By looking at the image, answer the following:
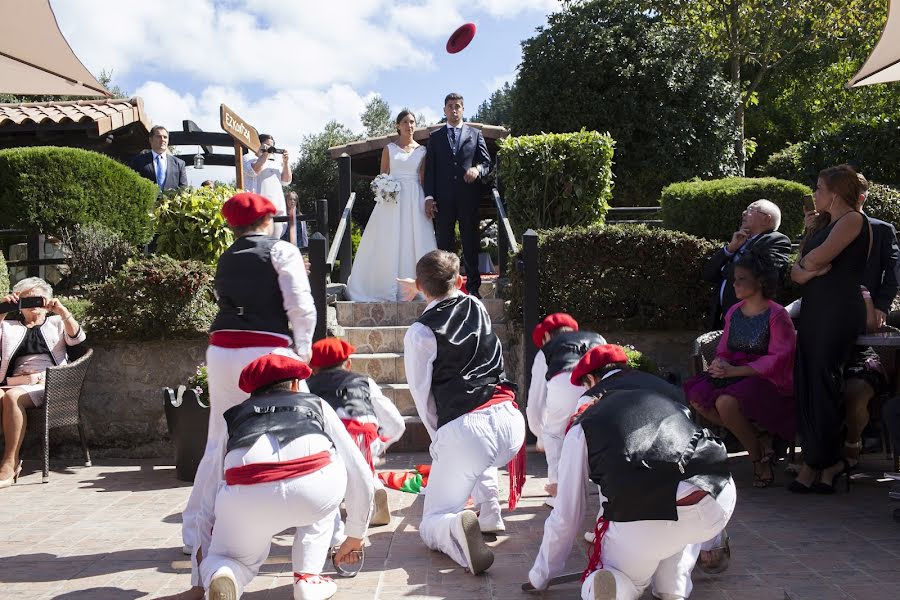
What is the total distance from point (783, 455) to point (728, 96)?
15121 millimetres

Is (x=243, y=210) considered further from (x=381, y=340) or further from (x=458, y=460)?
(x=381, y=340)

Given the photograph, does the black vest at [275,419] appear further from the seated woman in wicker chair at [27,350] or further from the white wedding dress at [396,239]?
the white wedding dress at [396,239]

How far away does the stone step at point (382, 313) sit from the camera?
929cm

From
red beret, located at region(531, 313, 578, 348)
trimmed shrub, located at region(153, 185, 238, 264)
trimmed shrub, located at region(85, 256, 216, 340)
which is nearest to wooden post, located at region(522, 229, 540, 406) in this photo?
red beret, located at region(531, 313, 578, 348)

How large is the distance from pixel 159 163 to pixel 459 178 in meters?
4.04

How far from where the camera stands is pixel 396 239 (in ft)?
34.1

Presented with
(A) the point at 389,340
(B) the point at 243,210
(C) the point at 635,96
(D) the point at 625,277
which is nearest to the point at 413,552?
(B) the point at 243,210

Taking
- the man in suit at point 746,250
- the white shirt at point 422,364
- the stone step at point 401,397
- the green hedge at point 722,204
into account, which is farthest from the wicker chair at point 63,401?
the green hedge at point 722,204

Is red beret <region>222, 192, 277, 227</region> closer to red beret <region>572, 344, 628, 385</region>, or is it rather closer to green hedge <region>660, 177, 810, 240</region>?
red beret <region>572, 344, 628, 385</region>

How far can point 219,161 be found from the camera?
17141mm

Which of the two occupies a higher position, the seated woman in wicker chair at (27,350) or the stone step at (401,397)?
the seated woman in wicker chair at (27,350)

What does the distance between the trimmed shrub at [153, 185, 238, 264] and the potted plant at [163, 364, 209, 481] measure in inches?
102

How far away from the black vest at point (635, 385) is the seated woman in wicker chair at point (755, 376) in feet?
8.49

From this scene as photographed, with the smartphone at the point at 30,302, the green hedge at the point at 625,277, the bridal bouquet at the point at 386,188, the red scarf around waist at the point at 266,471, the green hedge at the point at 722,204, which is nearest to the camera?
the red scarf around waist at the point at 266,471
